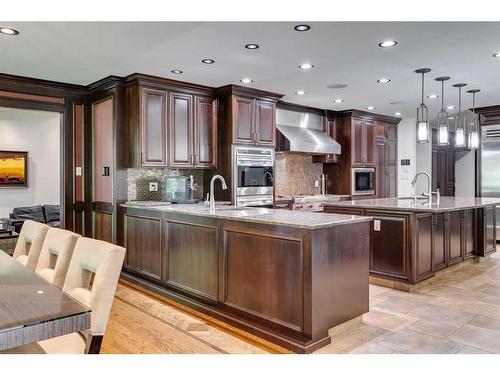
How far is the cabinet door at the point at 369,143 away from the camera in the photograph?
750cm

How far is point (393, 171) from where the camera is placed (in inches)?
323

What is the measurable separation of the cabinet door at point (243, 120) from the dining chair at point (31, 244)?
3.18m

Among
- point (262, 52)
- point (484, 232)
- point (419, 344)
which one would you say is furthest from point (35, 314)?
point (484, 232)

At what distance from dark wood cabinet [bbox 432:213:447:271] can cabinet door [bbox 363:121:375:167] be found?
113 inches

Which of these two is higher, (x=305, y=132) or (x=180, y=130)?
(x=305, y=132)

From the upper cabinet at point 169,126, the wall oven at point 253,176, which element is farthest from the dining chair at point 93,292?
the wall oven at point 253,176

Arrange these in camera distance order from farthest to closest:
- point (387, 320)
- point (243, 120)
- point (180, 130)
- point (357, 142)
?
point (357, 142) → point (243, 120) → point (180, 130) → point (387, 320)

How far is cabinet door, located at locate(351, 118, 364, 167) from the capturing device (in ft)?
23.8

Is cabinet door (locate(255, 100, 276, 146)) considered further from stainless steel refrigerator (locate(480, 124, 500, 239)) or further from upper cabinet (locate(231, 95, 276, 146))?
stainless steel refrigerator (locate(480, 124, 500, 239))

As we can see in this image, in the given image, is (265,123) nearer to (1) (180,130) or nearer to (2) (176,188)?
(1) (180,130)

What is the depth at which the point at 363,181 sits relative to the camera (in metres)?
7.46

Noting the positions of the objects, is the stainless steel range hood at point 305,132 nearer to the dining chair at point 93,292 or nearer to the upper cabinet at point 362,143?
the upper cabinet at point 362,143

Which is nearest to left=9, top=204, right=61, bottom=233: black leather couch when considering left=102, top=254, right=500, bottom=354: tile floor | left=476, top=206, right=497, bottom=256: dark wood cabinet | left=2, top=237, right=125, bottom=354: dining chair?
left=102, top=254, right=500, bottom=354: tile floor

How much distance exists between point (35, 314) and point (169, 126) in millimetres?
3844
